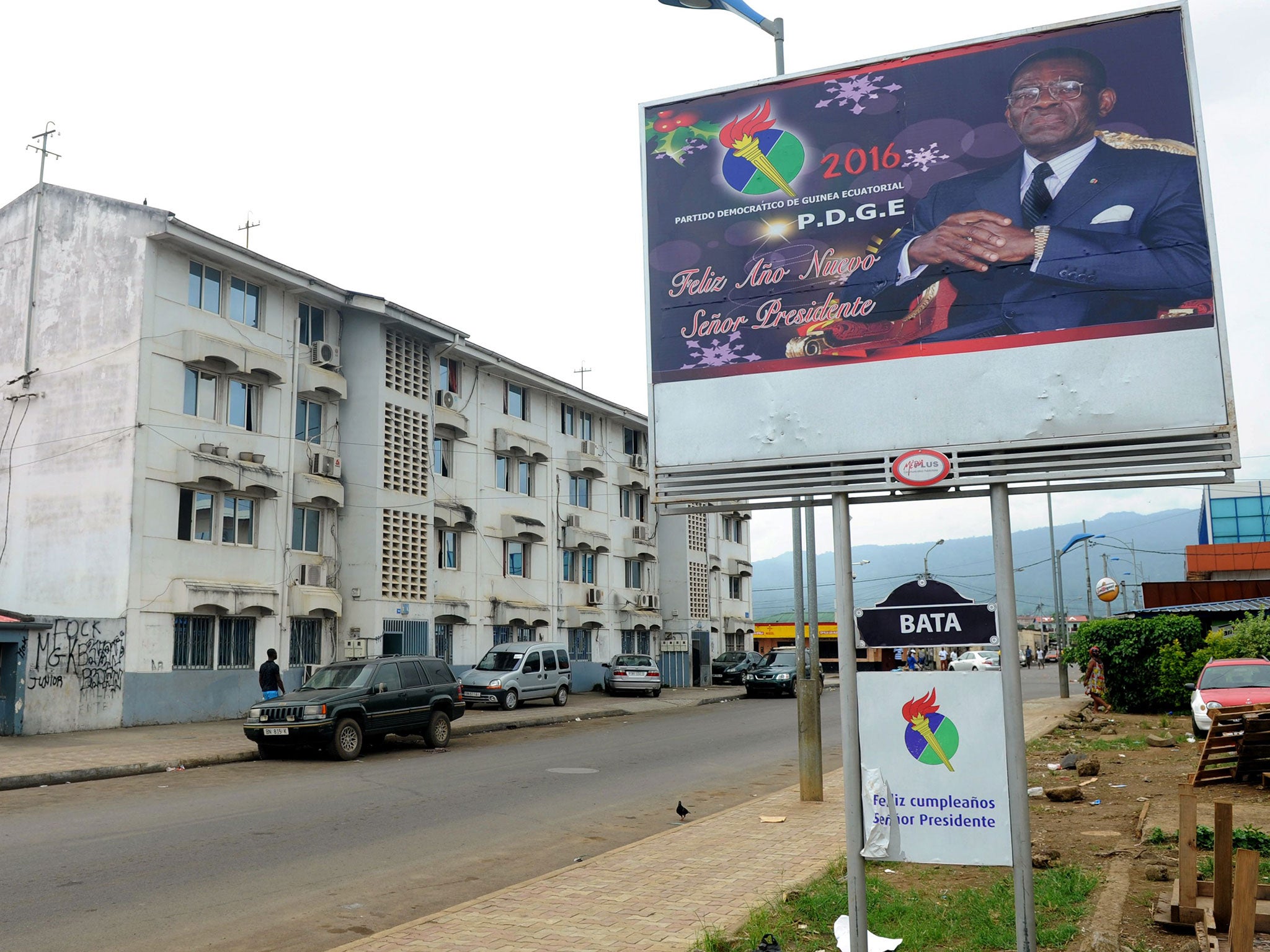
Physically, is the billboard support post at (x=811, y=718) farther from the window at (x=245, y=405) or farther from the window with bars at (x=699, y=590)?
the window with bars at (x=699, y=590)

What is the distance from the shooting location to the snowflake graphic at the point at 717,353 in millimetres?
→ 6371

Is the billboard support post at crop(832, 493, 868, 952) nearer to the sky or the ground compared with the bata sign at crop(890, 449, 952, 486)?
nearer to the ground

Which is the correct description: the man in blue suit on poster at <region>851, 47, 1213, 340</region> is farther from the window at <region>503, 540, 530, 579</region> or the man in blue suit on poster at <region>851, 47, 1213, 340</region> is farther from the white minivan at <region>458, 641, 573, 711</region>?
the window at <region>503, 540, 530, 579</region>

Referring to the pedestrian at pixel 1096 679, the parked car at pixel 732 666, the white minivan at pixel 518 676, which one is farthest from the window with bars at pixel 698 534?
the pedestrian at pixel 1096 679

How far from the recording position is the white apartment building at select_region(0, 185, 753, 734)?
2406cm

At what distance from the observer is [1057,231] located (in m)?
5.76

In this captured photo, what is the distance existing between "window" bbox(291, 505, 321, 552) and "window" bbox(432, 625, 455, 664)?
18.4ft

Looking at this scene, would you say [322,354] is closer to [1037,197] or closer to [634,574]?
[634,574]

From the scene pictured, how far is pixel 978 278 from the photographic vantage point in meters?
5.88

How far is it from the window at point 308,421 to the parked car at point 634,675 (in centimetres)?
1502

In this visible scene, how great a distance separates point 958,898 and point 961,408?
3768mm

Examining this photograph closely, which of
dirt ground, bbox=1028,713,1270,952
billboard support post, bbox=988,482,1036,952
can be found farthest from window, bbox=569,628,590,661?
billboard support post, bbox=988,482,1036,952

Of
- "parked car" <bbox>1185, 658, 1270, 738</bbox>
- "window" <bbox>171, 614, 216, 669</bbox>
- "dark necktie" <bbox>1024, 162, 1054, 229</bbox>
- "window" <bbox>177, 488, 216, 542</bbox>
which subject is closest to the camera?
"dark necktie" <bbox>1024, 162, 1054, 229</bbox>

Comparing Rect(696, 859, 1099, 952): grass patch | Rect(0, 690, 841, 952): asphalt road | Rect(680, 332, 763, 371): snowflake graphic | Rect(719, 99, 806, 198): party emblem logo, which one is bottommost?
Rect(0, 690, 841, 952): asphalt road
